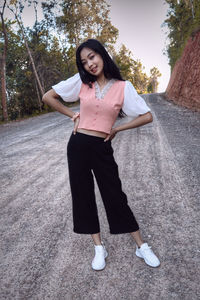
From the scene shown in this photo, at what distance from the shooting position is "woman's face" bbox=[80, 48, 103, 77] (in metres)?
1.98

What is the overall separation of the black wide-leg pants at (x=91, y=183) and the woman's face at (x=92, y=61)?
59 centimetres

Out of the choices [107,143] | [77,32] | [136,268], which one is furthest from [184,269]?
[77,32]

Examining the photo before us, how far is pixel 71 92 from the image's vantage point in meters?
2.18

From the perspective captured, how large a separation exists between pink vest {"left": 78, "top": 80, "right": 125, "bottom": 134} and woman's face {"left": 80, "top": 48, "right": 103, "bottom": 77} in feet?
0.43

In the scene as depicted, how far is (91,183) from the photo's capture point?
86.4 inches

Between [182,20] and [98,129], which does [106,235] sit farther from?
[182,20]

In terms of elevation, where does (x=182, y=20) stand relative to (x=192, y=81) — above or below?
above

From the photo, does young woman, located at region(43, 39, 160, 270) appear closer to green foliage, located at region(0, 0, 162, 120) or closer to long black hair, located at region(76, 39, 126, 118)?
long black hair, located at region(76, 39, 126, 118)

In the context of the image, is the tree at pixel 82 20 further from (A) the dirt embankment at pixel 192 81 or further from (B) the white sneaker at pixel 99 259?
(B) the white sneaker at pixel 99 259

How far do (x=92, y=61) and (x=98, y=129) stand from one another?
0.60 meters

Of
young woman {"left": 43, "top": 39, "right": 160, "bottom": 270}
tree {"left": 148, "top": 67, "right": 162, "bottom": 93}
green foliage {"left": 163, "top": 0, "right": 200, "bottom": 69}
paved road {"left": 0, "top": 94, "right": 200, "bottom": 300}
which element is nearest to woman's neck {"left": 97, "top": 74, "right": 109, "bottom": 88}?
young woman {"left": 43, "top": 39, "right": 160, "bottom": 270}

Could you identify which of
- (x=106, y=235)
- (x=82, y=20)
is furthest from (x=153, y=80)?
(x=106, y=235)

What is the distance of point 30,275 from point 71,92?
1818 millimetres

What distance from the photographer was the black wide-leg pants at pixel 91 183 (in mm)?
2066
